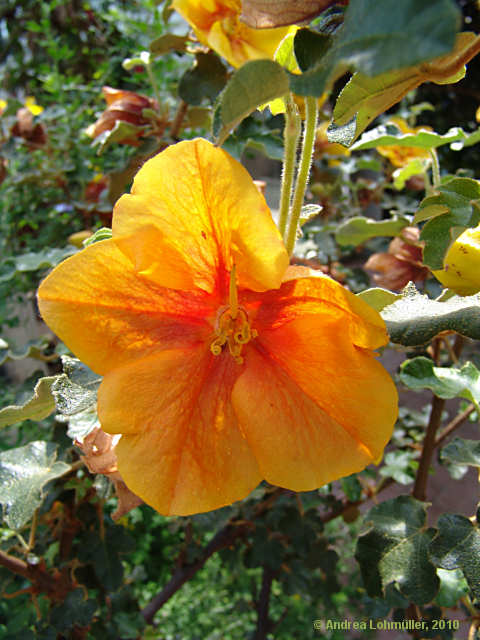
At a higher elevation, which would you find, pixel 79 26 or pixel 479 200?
pixel 79 26

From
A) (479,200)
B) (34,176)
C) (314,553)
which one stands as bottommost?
(314,553)

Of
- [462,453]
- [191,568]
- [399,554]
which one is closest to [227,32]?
[462,453]

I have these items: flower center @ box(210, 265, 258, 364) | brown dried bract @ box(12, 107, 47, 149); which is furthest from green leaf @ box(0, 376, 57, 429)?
brown dried bract @ box(12, 107, 47, 149)

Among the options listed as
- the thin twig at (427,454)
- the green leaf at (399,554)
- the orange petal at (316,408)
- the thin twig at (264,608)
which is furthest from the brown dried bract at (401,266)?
the thin twig at (264,608)

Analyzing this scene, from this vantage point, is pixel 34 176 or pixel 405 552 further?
pixel 34 176

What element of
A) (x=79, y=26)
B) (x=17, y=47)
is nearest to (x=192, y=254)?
(x=79, y=26)

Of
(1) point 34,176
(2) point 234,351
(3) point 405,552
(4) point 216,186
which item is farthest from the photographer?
(1) point 34,176

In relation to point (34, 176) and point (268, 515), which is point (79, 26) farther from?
point (268, 515)
